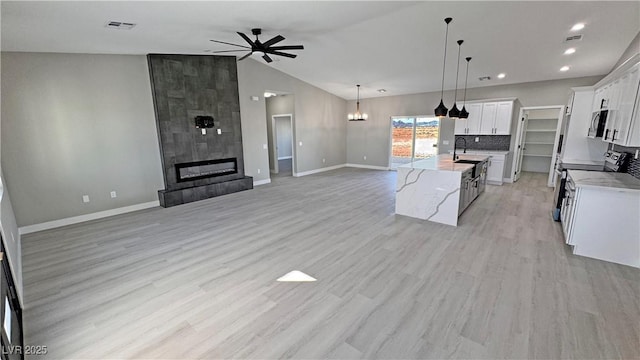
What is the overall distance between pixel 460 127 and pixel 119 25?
7816 millimetres

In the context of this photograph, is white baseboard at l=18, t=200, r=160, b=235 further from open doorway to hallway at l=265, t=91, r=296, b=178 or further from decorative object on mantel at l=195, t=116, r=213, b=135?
open doorway to hallway at l=265, t=91, r=296, b=178

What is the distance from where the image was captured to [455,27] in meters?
4.16

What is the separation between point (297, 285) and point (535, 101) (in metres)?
7.68

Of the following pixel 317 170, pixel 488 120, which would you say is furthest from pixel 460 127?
pixel 317 170

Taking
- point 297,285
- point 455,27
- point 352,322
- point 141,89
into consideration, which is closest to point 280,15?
point 455,27

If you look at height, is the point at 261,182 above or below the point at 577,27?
below

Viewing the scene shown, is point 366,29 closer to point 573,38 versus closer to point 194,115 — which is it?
point 573,38

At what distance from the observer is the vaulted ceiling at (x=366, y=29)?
3246 mm

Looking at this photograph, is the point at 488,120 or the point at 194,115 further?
the point at 488,120

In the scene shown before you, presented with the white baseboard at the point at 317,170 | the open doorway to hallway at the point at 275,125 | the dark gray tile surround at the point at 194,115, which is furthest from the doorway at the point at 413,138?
the dark gray tile surround at the point at 194,115

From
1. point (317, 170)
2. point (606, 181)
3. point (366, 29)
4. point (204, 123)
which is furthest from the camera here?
point (317, 170)

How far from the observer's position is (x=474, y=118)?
7.21 metres

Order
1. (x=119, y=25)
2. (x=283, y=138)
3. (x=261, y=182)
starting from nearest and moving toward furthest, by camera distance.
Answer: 1. (x=119, y=25)
2. (x=261, y=182)
3. (x=283, y=138)

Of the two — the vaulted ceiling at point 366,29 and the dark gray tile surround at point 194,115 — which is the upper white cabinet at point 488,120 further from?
the dark gray tile surround at point 194,115
